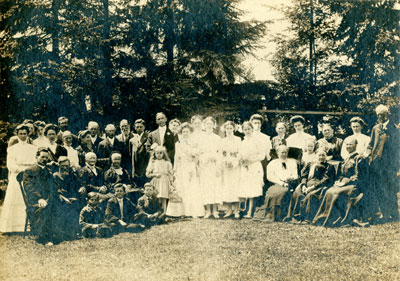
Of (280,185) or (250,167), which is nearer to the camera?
(280,185)

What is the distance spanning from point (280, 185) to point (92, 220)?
2.59m

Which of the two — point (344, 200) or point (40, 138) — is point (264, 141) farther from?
point (40, 138)

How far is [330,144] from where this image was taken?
6000 millimetres

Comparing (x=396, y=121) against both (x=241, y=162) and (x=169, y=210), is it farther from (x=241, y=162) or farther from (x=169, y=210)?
(x=169, y=210)

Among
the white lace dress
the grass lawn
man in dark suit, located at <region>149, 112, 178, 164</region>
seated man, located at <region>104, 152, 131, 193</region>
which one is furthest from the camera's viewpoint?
man in dark suit, located at <region>149, 112, 178, 164</region>

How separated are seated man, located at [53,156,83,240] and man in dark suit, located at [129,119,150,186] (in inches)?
32.0

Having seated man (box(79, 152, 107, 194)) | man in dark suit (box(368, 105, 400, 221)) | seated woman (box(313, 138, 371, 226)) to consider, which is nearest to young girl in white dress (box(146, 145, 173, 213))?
seated man (box(79, 152, 107, 194))

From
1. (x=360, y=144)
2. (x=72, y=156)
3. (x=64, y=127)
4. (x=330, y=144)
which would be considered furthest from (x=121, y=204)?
(x=360, y=144)

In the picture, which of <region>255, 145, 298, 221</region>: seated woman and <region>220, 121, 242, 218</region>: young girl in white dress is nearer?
<region>255, 145, 298, 221</region>: seated woman

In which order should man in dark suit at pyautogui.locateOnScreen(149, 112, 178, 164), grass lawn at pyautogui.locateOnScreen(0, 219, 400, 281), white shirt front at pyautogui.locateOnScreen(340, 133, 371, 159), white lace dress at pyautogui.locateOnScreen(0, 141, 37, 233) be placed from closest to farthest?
grass lawn at pyautogui.locateOnScreen(0, 219, 400, 281) → white lace dress at pyautogui.locateOnScreen(0, 141, 37, 233) → white shirt front at pyautogui.locateOnScreen(340, 133, 371, 159) → man in dark suit at pyautogui.locateOnScreen(149, 112, 178, 164)

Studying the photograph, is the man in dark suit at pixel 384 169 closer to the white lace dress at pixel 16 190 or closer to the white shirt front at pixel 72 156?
the white shirt front at pixel 72 156

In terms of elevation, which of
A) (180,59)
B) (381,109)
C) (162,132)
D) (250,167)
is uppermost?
(180,59)

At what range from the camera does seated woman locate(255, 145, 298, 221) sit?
234 inches

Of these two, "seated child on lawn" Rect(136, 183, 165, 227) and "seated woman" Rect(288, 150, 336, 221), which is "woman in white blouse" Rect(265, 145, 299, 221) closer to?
"seated woman" Rect(288, 150, 336, 221)
